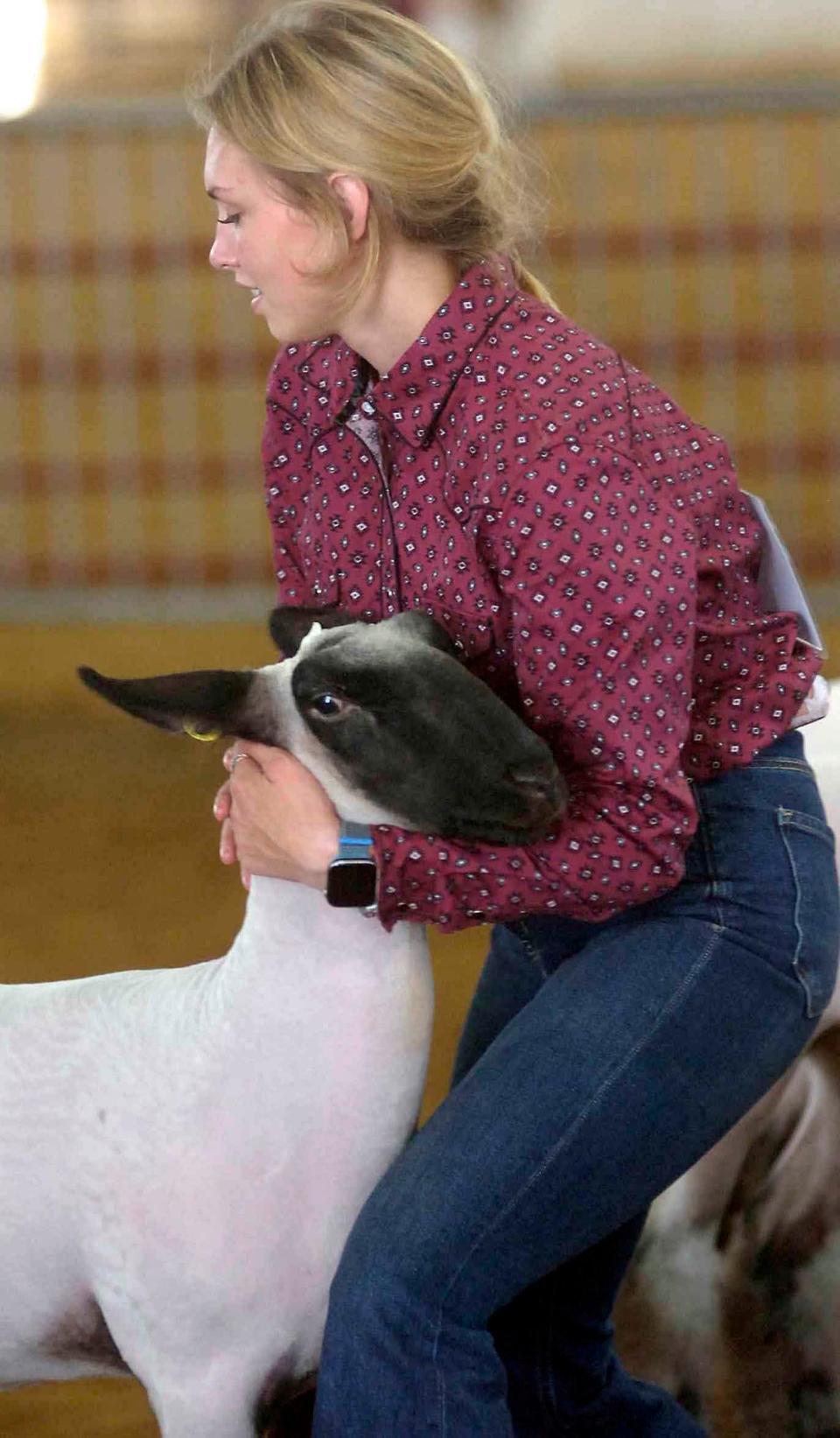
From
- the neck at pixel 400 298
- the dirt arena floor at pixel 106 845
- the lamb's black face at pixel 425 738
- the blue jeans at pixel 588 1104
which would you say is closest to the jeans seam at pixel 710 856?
the blue jeans at pixel 588 1104

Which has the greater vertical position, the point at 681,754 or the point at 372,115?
the point at 372,115

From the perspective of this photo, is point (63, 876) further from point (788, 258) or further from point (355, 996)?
point (788, 258)

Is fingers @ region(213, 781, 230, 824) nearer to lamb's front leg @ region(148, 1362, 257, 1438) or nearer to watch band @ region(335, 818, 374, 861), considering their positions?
watch band @ region(335, 818, 374, 861)

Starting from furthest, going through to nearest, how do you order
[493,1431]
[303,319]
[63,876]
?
1. [63,876]
2. [303,319]
3. [493,1431]

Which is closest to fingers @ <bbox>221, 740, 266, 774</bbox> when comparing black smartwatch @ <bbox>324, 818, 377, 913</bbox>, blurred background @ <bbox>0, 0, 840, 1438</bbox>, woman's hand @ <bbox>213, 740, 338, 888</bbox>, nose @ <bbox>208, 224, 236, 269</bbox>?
woman's hand @ <bbox>213, 740, 338, 888</bbox>

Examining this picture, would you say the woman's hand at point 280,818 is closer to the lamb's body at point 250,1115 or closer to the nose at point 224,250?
the lamb's body at point 250,1115

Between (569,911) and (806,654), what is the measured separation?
0.95 feet

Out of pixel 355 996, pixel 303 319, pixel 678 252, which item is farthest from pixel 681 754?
pixel 678 252

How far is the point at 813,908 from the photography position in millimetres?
1300

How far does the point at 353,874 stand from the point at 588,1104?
23cm

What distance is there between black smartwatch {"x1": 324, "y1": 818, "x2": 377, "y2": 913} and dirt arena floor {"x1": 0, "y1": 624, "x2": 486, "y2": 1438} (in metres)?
0.86

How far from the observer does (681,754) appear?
1316mm

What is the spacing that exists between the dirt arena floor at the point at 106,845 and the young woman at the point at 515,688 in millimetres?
758

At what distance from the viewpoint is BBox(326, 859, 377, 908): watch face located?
48.3 inches
